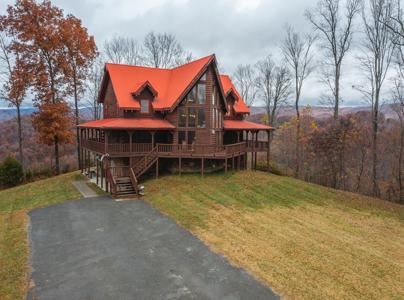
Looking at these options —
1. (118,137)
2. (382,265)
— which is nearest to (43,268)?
(382,265)

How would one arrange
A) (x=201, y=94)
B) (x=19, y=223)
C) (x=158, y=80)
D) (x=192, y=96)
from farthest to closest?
(x=158, y=80) < (x=201, y=94) < (x=192, y=96) < (x=19, y=223)

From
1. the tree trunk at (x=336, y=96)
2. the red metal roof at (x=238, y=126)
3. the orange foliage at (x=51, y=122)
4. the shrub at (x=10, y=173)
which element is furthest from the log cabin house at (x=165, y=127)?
the tree trunk at (x=336, y=96)

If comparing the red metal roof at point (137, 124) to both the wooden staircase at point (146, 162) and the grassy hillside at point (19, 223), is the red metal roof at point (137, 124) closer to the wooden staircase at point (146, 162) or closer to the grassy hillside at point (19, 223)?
the wooden staircase at point (146, 162)

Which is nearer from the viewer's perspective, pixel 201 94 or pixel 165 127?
pixel 165 127

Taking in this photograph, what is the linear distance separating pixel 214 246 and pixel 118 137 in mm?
16124

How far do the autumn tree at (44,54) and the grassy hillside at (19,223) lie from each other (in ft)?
20.6

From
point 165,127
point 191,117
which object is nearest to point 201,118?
point 191,117

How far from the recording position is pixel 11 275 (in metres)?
10.8

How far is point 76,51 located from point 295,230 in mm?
28017

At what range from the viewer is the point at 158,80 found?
99.1ft

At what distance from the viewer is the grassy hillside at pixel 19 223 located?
1034cm

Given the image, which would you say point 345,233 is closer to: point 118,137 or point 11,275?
point 11,275

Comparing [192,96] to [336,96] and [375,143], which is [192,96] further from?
[375,143]

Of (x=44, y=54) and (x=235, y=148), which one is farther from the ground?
(x=44, y=54)
